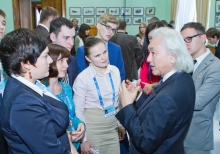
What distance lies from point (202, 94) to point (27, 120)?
129 centimetres

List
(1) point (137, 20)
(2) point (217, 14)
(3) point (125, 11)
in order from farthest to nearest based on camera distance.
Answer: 1. (1) point (137, 20)
2. (3) point (125, 11)
3. (2) point (217, 14)

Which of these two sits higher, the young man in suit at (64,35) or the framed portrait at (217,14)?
the framed portrait at (217,14)

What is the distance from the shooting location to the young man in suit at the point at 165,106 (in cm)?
132

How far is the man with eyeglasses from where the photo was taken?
187 centimetres

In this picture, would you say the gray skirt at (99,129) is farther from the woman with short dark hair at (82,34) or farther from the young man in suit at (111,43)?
the woman with short dark hair at (82,34)

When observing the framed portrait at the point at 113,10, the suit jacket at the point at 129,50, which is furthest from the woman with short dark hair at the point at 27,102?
the framed portrait at the point at 113,10

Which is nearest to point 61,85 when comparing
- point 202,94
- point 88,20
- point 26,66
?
point 26,66

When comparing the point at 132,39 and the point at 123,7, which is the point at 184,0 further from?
the point at 132,39

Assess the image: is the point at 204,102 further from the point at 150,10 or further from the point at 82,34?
the point at 150,10

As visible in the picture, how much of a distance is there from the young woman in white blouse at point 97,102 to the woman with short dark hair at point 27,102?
82 cm

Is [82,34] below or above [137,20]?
below

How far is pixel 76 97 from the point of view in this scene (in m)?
2.16

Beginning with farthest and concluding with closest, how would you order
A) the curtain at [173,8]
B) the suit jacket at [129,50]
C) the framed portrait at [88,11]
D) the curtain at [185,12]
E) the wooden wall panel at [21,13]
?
the framed portrait at [88,11] → the curtain at [173,8] → the curtain at [185,12] → the wooden wall panel at [21,13] → the suit jacket at [129,50]

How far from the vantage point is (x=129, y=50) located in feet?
13.4
